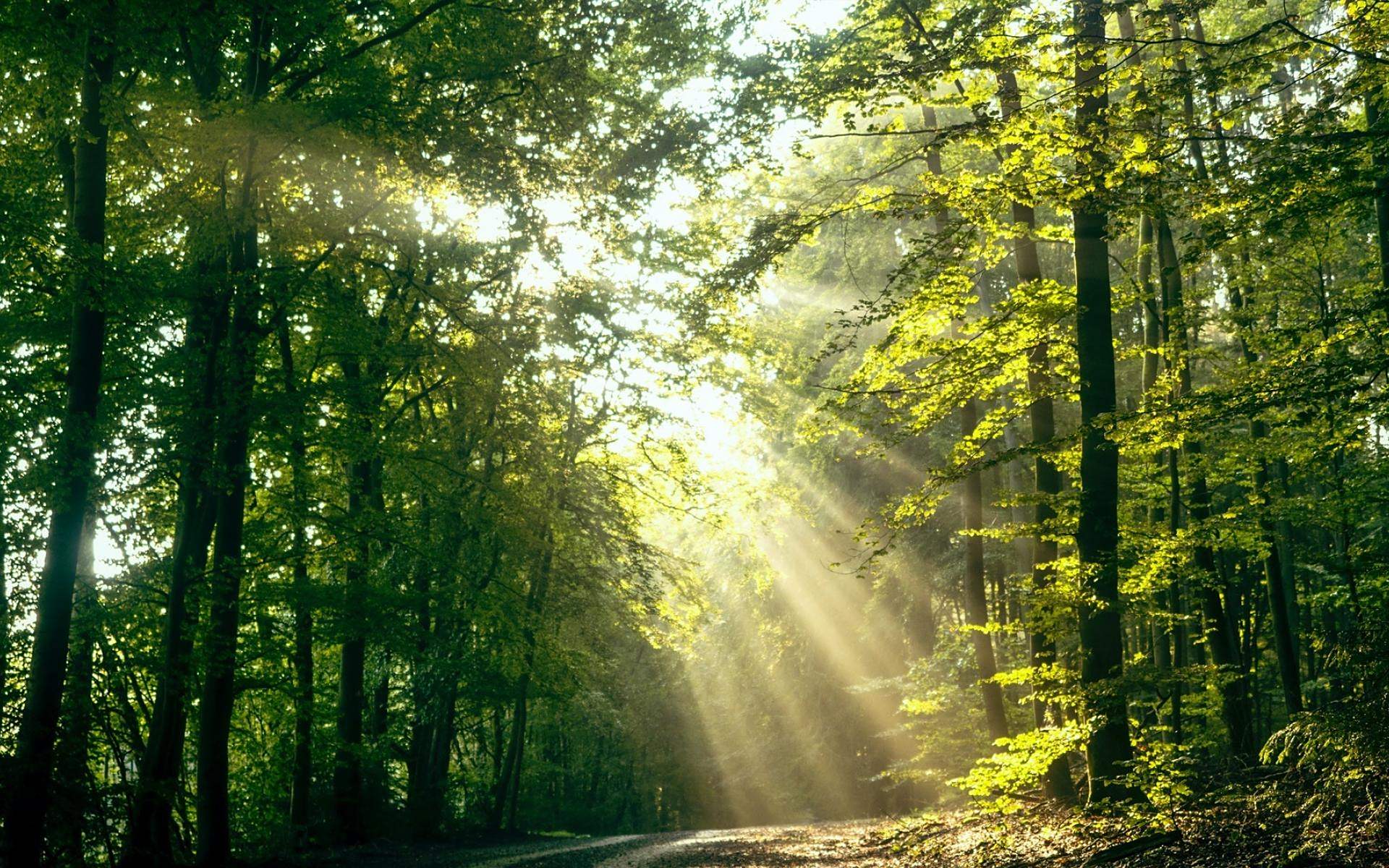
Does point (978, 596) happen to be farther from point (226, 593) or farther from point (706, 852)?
point (226, 593)

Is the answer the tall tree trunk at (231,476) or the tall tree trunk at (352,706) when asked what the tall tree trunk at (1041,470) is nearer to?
the tall tree trunk at (231,476)

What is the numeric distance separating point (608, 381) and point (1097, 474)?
1168 centimetres

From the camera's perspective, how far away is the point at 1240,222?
738 centimetres

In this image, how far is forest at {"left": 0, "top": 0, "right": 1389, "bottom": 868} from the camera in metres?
7.88

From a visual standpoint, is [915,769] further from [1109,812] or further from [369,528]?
[369,528]

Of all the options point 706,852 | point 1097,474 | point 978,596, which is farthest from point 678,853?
point 1097,474

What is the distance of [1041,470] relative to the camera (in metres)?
11.4

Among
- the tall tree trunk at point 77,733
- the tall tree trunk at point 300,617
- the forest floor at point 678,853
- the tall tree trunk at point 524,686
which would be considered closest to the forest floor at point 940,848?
the forest floor at point 678,853

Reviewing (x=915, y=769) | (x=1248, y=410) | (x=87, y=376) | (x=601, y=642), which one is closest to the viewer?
(x=1248, y=410)

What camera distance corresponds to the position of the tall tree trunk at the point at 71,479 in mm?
8680

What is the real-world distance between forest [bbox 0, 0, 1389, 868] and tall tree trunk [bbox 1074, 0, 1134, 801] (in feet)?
Answer: 0.16

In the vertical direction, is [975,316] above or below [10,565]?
above

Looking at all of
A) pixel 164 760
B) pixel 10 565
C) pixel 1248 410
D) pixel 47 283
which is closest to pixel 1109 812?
pixel 1248 410

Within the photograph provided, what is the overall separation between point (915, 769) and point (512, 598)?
8325mm
